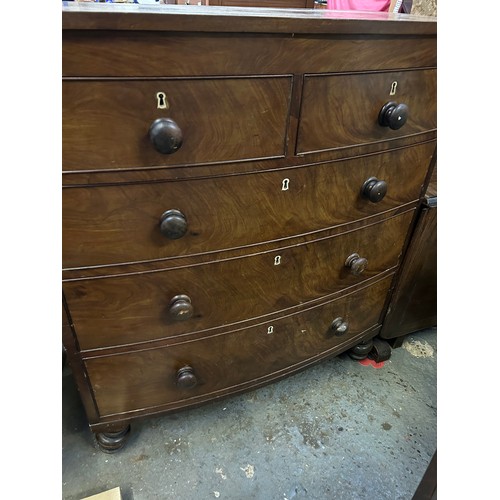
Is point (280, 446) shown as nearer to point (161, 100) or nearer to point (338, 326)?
point (338, 326)

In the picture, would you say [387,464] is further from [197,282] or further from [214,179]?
[214,179]

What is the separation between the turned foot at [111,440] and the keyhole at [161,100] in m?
0.85

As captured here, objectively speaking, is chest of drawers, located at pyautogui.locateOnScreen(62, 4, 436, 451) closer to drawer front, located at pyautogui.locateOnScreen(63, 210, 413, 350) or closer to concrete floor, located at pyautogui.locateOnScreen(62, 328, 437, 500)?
drawer front, located at pyautogui.locateOnScreen(63, 210, 413, 350)

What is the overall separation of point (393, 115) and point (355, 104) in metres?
0.09

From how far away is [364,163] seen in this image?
2.80 ft

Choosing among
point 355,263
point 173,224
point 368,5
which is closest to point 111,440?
point 173,224

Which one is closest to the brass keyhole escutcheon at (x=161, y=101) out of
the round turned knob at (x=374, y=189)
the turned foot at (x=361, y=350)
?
the round turned knob at (x=374, y=189)

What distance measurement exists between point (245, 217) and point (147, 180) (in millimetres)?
211

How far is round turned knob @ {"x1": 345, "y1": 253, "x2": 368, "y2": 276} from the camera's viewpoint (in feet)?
3.18

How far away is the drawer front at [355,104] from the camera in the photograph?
715 millimetres

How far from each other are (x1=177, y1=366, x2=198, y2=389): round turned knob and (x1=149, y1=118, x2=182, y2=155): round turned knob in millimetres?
543

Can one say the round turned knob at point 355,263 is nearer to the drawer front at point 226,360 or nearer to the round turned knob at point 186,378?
A: the drawer front at point 226,360

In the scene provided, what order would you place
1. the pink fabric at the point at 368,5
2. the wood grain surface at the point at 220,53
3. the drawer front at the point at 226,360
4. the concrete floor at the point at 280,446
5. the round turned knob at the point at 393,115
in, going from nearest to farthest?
the wood grain surface at the point at 220,53 → the round turned knob at the point at 393,115 → the drawer front at the point at 226,360 → the concrete floor at the point at 280,446 → the pink fabric at the point at 368,5
